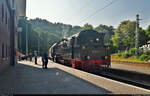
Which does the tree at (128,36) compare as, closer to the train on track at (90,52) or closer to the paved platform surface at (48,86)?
the train on track at (90,52)

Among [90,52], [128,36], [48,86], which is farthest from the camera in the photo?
[128,36]

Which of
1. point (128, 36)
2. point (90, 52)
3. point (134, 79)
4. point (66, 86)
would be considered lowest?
point (134, 79)

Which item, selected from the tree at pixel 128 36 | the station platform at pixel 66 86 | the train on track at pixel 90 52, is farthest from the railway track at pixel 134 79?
the tree at pixel 128 36

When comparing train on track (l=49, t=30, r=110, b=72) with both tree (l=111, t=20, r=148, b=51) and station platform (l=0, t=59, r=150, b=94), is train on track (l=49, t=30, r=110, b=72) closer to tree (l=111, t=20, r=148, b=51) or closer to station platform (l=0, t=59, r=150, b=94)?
station platform (l=0, t=59, r=150, b=94)

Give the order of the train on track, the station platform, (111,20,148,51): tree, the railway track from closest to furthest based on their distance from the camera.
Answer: the station platform < the railway track < the train on track < (111,20,148,51): tree

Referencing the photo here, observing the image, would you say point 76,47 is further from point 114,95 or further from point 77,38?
point 114,95

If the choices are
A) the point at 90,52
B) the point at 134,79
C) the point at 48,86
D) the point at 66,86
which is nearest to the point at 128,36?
the point at 90,52

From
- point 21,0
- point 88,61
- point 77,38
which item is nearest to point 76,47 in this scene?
point 77,38

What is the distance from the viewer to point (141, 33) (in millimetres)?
44656

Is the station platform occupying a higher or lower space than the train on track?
lower

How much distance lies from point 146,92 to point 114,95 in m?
1.38

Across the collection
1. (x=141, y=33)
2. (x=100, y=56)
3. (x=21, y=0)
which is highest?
(x=21, y=0)

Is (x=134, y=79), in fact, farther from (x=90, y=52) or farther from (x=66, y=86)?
(x=66, y=86)

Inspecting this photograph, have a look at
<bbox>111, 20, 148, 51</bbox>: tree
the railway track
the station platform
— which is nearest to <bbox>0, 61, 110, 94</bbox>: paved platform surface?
the station platform
